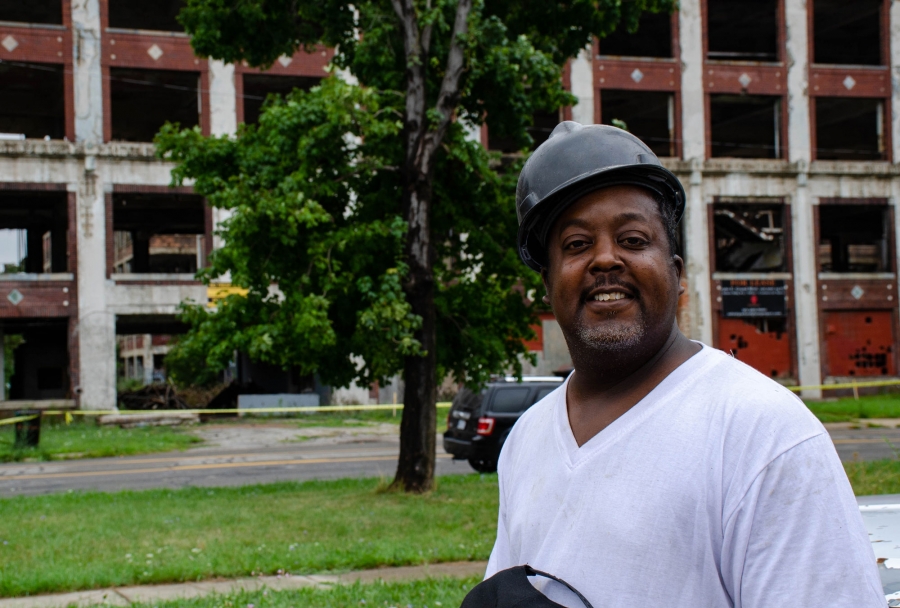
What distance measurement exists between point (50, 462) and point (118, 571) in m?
12.5

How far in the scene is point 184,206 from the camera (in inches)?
1307

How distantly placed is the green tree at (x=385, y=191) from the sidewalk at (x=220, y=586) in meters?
3.93

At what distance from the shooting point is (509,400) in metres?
16.2

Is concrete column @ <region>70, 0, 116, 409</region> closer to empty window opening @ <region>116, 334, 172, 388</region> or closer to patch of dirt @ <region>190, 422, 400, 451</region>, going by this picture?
patch of dirt @ <region>190, 422, 400, 451</region>

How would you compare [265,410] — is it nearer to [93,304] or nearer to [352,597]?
[93,304]

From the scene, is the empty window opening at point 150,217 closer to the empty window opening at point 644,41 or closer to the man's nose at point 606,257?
the empty window opening at point 644,41

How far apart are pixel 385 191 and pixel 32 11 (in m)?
24.0

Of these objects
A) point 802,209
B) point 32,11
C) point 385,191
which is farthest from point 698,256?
point 32,11

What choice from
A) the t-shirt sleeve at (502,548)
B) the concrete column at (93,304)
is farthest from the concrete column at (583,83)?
the t-shirt sleeve at (502,548)

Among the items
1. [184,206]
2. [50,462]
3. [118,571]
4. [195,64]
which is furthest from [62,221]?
[118,571]

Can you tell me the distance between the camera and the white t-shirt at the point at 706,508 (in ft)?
4.56

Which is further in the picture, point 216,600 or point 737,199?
point 737,199

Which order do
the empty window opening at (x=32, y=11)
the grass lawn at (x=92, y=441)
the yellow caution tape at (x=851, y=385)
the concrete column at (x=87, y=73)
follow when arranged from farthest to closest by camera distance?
the yellow caution tape at (x=851, y=385) < the empty window opening at (x=32, y=11) < the concrete column at (x=87, y=73) < the grass lawn at (x=92, y=441)

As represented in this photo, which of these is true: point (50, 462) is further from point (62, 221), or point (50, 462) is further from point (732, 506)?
point (732, 506)
